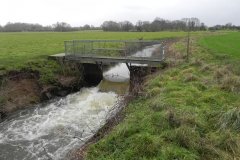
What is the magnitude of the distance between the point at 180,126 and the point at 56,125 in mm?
7402

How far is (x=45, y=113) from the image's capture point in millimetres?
16266

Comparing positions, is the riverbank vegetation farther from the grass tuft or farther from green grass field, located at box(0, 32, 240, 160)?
the grass tuft

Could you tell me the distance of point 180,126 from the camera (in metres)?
9.25

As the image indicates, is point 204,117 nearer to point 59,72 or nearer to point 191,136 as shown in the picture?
point 191,136

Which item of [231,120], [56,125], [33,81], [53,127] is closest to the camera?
[231,120]

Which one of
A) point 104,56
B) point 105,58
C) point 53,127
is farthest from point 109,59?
point 53,127

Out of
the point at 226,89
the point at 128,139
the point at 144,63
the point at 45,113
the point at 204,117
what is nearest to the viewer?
the point at 128,139

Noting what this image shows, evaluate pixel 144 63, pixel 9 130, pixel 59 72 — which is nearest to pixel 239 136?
pixel 9 130

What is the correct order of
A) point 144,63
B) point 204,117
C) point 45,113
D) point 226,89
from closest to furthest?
point 204,117
point 226,89
point 45,113
point 144,63

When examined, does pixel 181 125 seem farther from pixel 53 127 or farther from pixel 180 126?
pixel 53 127

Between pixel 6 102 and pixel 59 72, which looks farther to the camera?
pixel 59 72

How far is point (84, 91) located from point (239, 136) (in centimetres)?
1472

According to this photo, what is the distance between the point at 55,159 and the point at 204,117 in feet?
19.9

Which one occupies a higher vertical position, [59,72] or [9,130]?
[59,72]
